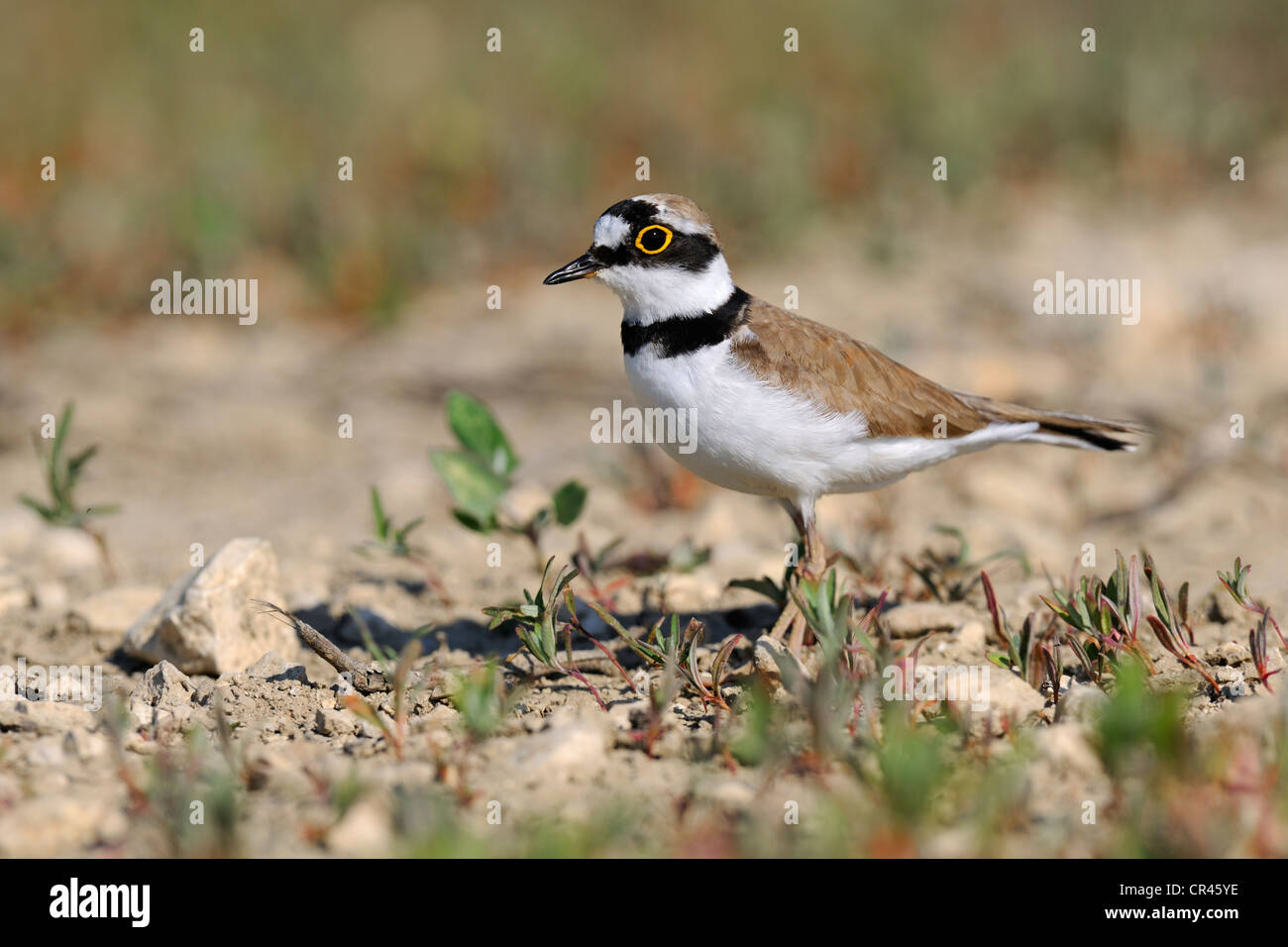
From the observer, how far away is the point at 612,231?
159 inches

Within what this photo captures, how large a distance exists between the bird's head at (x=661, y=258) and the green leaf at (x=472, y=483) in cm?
93

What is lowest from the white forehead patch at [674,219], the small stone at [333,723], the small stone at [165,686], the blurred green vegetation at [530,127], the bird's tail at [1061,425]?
the small stone at [333,723]

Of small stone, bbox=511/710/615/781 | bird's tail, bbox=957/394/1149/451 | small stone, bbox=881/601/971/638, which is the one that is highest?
bird's tail, bbox=957/394/1149/451

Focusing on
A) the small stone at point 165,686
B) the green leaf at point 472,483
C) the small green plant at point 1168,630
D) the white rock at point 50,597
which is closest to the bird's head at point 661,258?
the green leaf at point 472,483

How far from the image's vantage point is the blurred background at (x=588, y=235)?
5789mm

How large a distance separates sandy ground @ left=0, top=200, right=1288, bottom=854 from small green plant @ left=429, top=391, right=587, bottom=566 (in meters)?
0.34

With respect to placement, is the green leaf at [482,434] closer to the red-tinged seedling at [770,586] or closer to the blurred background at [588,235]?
the blurred background at [588,235]

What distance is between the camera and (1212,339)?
676cm

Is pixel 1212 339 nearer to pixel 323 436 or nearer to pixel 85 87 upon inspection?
pixel 323 436

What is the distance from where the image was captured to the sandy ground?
3322 mm

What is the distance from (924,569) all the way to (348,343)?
14.1 ft

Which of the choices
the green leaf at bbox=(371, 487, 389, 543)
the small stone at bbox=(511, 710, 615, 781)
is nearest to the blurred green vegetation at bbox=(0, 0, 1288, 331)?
the green leaf at bbox=(371, 487, 389, 543)

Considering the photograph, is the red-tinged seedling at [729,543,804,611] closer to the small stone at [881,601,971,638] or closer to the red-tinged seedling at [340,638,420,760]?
the small stone at [881,601,971,638]

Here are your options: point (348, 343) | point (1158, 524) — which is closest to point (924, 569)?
point (1158, 524)
